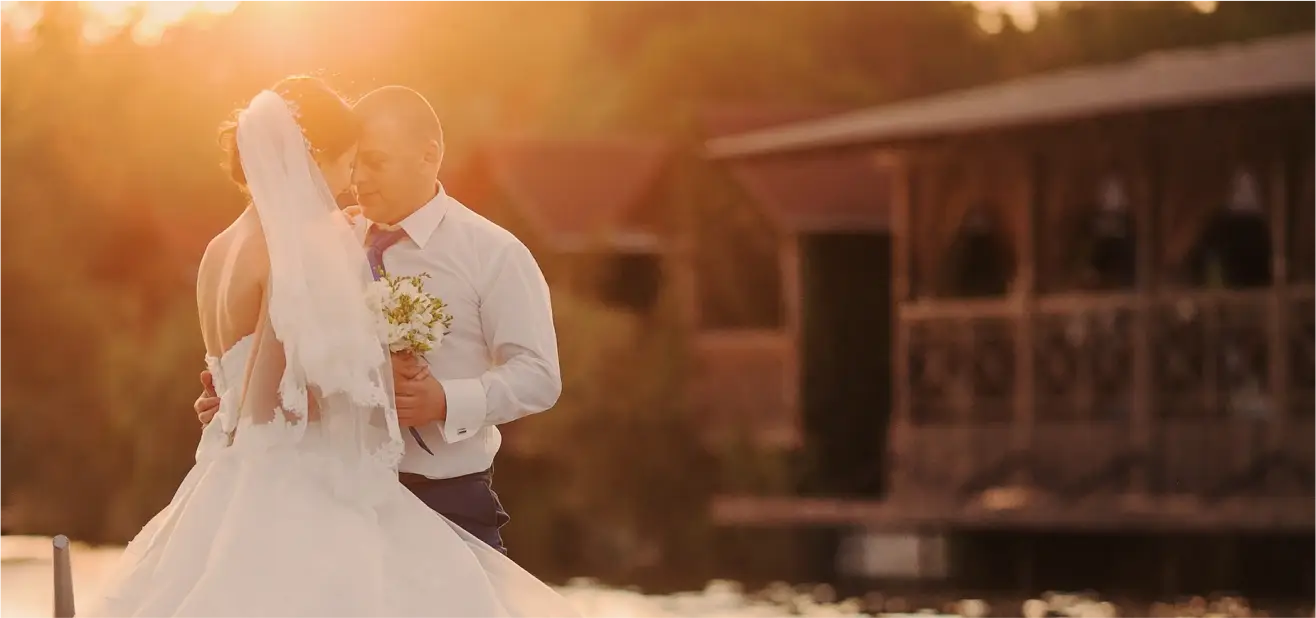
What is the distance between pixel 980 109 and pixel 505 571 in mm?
22335

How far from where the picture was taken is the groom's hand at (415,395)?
6855 mm

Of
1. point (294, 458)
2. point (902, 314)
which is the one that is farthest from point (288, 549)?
point (902, 314)

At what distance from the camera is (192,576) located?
667 centimetres

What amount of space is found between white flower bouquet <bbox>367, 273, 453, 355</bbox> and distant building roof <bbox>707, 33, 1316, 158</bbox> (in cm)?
1850

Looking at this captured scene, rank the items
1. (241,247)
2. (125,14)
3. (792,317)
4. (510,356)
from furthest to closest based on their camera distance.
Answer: (125,14) → (792,317) → (510,356) → (241,247)

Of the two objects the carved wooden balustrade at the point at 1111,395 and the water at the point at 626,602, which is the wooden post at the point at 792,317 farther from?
the water at the point at 626,602

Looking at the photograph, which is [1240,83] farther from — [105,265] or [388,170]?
[105,265]

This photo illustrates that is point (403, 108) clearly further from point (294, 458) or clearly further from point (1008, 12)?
point (1008, 12)

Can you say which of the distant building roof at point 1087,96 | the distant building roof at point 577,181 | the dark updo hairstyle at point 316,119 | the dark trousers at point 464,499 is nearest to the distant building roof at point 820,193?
the distant building roof at point 577,181

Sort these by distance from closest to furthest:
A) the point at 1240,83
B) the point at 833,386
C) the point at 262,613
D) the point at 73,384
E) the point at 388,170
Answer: the point at 262,613 < the point at 388,170 < the point at 1240,83 < the point at 833,386 < the point at 73,384

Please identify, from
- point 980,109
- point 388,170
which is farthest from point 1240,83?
point 388,170

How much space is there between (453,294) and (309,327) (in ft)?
1.75

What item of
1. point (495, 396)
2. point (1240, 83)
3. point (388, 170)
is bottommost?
point (495, 396)

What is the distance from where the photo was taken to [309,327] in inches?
261
